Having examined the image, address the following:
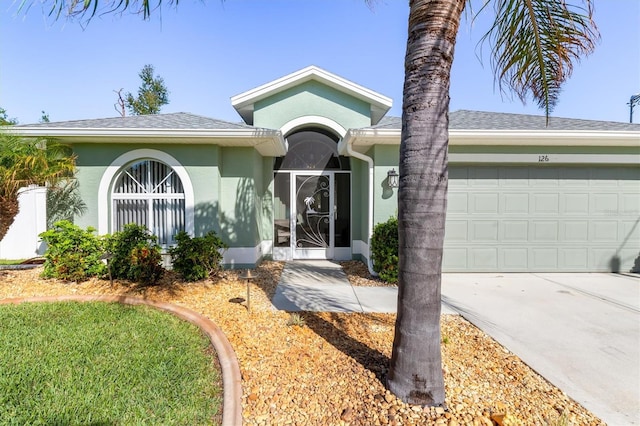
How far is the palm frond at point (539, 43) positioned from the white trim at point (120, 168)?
6.97m

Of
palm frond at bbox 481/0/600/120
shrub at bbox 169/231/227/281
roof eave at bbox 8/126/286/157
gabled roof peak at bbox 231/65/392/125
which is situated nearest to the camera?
palm frond at bbox 481/0/600/120

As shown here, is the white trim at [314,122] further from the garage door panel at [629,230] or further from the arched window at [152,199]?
the garage door panel at [629,230]

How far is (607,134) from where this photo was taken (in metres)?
7.45

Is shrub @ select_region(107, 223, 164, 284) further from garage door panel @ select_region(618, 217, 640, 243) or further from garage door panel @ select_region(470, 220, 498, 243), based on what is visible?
garage door panel @ select_region(618, 217, 640, 243)

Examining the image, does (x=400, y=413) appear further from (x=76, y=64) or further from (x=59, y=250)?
(x=76, y=64)

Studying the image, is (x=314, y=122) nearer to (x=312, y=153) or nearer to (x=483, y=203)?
(x=312, y=153)

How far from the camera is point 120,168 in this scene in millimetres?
7777

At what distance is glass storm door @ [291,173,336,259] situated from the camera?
33.2 feet

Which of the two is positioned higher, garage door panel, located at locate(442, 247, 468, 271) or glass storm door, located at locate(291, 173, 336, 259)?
glass storm door, located at locate(291, 173, 336, 259)

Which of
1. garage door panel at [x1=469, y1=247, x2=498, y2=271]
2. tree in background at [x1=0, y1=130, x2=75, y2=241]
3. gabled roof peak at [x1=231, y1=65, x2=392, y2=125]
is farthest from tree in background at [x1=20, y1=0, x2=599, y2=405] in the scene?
gabled roof peak at [x1=231, y1=65, x2=392, y2=125]

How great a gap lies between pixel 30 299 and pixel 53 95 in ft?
27.1

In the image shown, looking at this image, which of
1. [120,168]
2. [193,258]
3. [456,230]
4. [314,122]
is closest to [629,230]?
[456,230]

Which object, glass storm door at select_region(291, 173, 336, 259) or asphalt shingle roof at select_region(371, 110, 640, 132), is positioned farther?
glass storm door at select_region(291, 173, 336, 259)

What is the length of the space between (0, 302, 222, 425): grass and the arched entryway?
18.4ft
